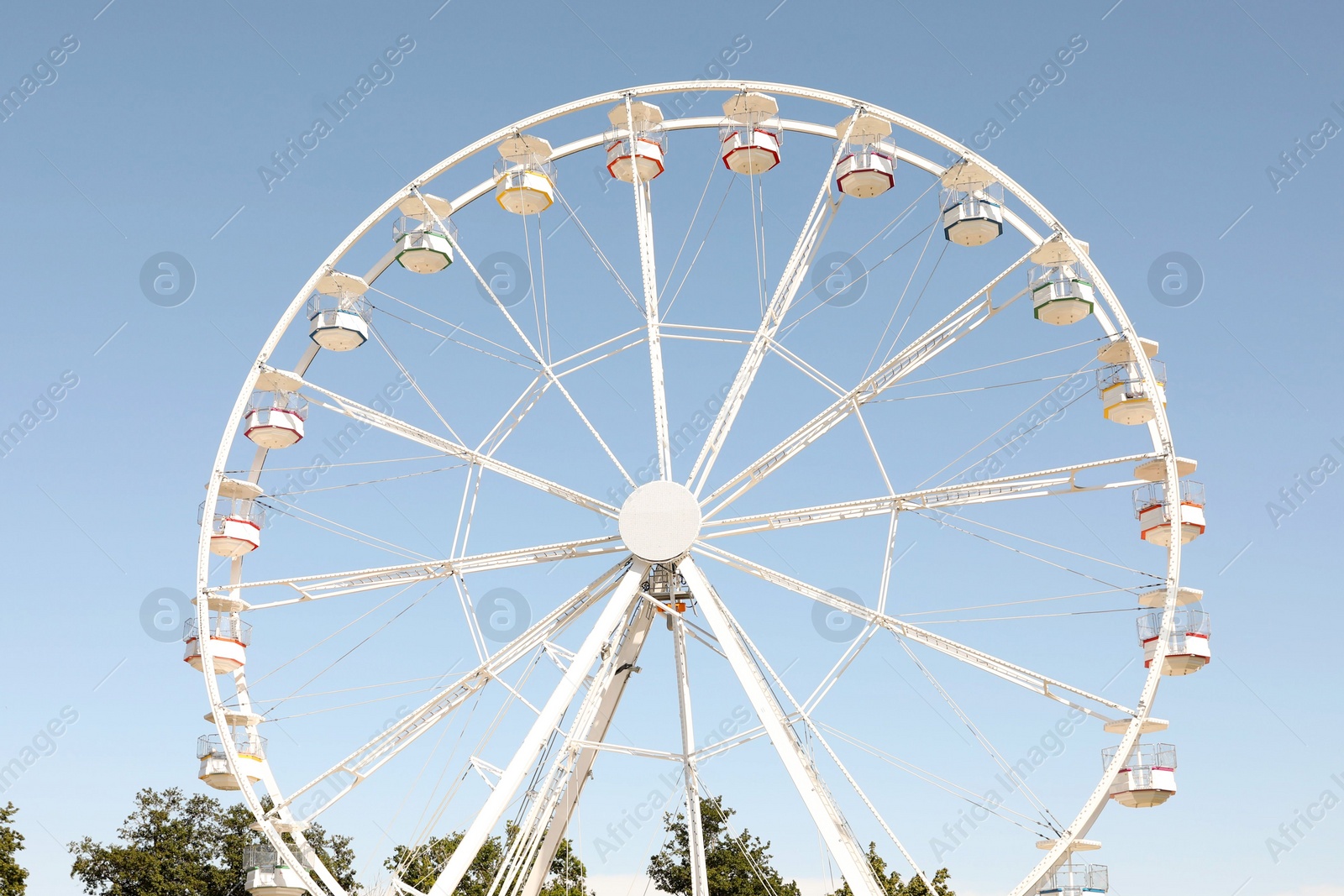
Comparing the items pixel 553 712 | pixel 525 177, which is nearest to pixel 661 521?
pixel 553 712

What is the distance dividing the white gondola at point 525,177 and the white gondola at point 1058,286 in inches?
374

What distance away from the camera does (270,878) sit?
2692 cm

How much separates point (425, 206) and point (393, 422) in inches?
172

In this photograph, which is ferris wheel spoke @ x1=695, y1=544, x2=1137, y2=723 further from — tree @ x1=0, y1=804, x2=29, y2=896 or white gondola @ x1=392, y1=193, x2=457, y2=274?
tree @ x1=0, y1=804, x2=29, y2=896

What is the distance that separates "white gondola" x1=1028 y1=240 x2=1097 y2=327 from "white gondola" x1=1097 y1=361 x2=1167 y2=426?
1333 millimetres

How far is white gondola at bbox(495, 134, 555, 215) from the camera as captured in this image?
96.1ft

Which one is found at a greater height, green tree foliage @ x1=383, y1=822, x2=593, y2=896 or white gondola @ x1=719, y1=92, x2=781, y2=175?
white gondola @ x1=719, y1=92, x2=781, y2=175

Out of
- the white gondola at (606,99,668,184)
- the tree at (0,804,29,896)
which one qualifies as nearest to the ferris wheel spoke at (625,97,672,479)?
the white gondola at (606,99,668,184)

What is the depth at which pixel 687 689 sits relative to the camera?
1097 inches

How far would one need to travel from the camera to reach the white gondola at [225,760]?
27.0 meters

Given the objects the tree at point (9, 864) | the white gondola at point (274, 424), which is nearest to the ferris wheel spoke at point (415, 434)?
the white gondola at point (274, 424)

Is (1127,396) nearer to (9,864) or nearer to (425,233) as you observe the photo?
(425,233)

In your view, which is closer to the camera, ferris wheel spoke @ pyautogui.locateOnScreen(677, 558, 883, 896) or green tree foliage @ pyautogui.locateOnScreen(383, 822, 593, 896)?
ferris wheel spoke @ pyautogui.locateOnScreen(677, 558, 883, 896)

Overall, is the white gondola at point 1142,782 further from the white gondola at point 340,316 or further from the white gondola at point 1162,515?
the white gondola at point 340,316
